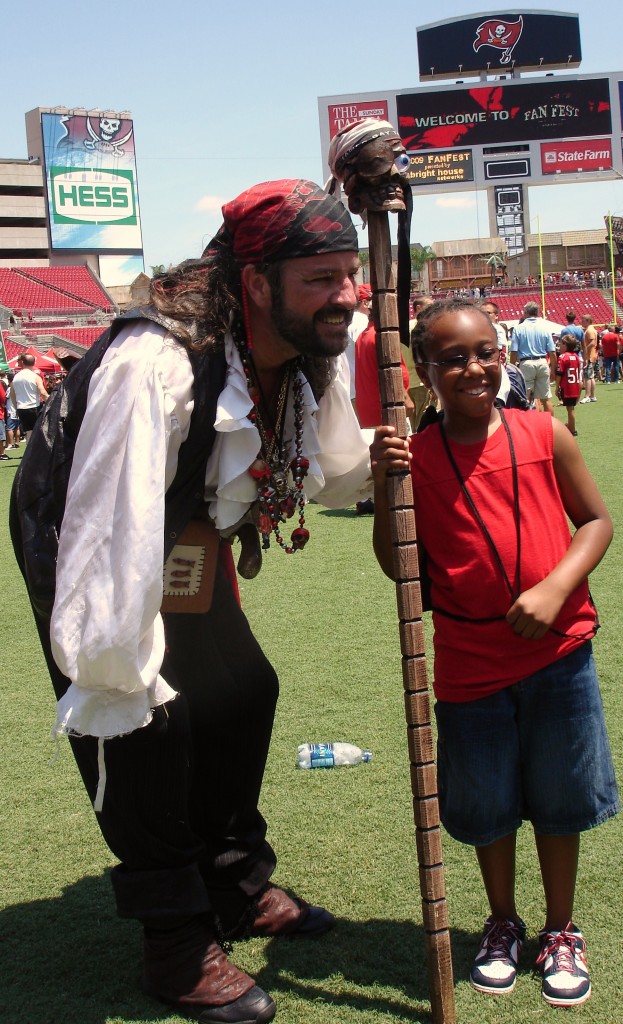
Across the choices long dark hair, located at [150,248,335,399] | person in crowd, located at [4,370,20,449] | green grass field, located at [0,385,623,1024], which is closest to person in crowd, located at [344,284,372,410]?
green grass field, located at [0,385,623,1024]

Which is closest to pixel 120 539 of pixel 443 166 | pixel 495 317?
pixel 495 317

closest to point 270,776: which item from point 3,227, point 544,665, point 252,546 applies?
point 252,546

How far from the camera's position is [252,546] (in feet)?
8.86

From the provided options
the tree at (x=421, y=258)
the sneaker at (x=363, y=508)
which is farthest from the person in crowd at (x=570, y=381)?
the tree at (x=421, y=258)

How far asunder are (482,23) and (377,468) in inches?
1880

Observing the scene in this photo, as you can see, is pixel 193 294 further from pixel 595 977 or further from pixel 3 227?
pixel 3 227

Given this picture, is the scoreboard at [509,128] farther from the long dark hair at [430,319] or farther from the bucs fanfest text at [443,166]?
the long dark hair at [430,319]

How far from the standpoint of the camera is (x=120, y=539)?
82.7 inches

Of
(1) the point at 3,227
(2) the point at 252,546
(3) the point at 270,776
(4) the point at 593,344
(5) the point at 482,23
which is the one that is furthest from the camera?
(1) the point at 3,227

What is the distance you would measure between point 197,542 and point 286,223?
79 centimetres

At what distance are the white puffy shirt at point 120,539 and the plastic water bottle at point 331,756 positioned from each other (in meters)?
1.64

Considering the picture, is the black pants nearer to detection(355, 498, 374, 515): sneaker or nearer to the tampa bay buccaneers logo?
detection(355, 498, 374, 515): sneaker

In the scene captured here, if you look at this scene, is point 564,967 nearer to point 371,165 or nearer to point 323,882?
point 323,882

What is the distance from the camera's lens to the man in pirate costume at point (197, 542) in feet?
6.96
